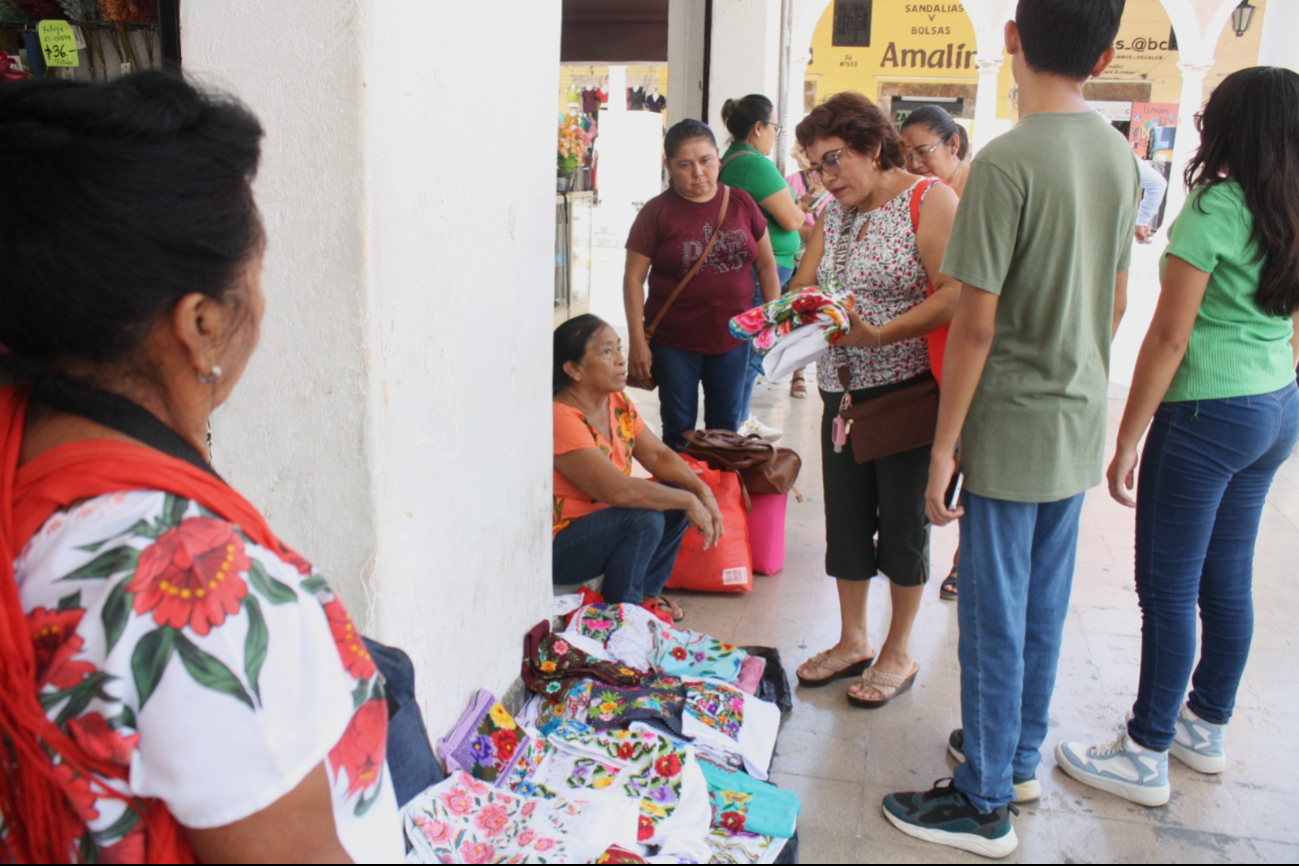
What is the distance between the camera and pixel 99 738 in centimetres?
88

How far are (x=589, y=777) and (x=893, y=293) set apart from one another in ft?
4.76

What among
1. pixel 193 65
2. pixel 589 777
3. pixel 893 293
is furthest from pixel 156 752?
pixel 893 293

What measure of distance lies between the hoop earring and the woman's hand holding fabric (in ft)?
6.54

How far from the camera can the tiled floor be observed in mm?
2389

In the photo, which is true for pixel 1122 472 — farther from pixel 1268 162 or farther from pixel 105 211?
pixel 105 211

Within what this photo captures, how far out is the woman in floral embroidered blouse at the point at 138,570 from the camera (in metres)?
0.88

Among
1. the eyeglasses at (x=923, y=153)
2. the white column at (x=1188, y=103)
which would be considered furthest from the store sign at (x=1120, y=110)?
the eyeglasses at (x=923, y=153)

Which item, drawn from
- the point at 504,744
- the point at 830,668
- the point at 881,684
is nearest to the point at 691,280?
the point at 830,668

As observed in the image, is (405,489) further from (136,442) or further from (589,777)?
(136,442)

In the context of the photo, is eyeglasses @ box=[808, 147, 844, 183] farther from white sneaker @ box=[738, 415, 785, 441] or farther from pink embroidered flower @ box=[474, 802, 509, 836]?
white sneaker @ box=[738, 415, 785, 441]

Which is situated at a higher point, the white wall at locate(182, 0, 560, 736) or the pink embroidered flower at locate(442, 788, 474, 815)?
the white wall at locate(182, 0, 560, 736)

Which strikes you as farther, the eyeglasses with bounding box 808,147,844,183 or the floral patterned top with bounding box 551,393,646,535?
the floral patterned top with bounding box 551,393,646,535

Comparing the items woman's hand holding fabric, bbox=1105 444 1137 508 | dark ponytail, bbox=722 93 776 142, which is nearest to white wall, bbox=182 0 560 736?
woman's hand holding fabric, bbox=1105 444 1137 508

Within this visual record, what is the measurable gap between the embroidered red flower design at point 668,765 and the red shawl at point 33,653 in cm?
148
